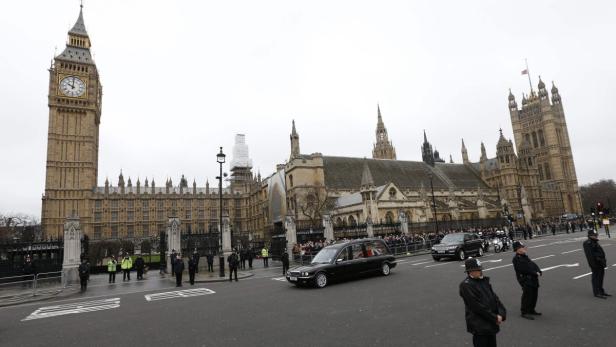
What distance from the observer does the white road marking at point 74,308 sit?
411 inches

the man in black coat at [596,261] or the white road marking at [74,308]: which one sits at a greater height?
the man in black coat at [596,261]

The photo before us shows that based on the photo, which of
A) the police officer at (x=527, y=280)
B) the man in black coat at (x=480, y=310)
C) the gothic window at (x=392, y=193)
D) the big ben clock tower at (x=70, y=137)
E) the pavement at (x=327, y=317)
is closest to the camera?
the man in black coat at (x=480, y=310)

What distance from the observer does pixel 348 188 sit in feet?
182

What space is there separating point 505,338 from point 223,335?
5.23 m

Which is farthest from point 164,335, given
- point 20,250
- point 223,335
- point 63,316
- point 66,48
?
point 66,48

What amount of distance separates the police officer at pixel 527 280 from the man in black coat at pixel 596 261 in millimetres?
2251

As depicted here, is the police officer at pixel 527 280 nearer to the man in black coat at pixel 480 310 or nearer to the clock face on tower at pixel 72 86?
the man in black coat at pixel 480 310

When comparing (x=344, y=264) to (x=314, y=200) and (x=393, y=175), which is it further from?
(x=393, y=175)

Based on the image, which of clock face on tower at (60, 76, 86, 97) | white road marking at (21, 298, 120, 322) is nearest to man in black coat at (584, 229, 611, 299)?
white road marking at (21, 298, 120, 322)

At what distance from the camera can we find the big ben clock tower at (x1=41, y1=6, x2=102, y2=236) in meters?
69.6

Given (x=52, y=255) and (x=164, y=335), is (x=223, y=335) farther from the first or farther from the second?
(x=52, y=255)

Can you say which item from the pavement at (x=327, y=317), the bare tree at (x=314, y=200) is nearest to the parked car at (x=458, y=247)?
the pavement at (x=327, y=317)

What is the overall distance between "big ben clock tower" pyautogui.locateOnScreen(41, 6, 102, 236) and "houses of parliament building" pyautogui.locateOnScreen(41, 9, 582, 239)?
0.19 m

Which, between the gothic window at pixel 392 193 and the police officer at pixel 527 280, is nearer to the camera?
the police officer at pixel 527 280
